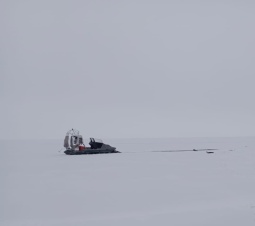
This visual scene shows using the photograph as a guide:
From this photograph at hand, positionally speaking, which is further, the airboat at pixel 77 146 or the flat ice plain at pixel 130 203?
the airboat at pixel 77 146

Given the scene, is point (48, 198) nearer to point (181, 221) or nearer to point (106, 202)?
point (106, 202)

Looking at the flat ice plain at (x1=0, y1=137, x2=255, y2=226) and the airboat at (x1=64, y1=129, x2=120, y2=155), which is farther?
the airboat at (x1=64, y1=129, x2=120, y2=155)

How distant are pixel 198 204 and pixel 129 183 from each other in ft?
45.2

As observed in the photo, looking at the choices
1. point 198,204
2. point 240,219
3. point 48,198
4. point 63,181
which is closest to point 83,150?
point 63,181

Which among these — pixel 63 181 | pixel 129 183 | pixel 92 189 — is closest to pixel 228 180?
pixel 129 183

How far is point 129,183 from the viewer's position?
38.1 m

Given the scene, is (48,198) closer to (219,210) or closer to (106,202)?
(106,202)

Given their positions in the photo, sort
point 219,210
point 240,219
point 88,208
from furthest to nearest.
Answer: point 88,208 < point 219,210 < point 240,219

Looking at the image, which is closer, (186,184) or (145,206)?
(145,206)

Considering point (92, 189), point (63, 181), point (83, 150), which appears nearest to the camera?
point (92, 189)

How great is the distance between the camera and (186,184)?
3656 cm

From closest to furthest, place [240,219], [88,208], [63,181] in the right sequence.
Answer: [240,219], [88,208], [63,181]

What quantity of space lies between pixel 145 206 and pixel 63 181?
17304mm

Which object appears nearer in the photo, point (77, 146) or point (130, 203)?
point (130, 203)
